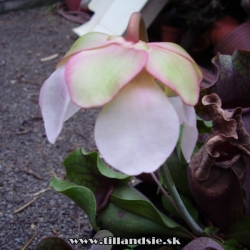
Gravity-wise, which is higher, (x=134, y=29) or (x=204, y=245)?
(x=134, y=29)

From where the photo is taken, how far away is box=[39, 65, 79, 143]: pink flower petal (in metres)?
0.36

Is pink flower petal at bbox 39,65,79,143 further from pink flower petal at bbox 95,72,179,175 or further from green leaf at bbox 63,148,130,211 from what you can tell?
green leaf at bbox 63,148,130,211

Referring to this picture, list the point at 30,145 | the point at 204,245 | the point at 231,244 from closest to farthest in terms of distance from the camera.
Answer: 1. the point at 204,245
2. the point at 231,244
3. the point at 30,145

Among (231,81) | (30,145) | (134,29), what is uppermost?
(134,29)

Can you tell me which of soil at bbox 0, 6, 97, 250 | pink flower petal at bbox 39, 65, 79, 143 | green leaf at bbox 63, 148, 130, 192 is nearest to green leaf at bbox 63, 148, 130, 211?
green leaf at bbox 63, 148, 130, 192

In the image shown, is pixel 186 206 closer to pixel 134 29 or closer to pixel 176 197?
pixel 176 197

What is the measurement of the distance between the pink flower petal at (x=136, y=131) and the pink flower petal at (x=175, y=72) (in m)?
0.02

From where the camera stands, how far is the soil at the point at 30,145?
3.56ft

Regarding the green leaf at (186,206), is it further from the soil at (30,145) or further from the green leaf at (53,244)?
the soil at (30,145)

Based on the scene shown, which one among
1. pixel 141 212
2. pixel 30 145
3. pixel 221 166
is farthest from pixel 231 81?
pixel 30 145

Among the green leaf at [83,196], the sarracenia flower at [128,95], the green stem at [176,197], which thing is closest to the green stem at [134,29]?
the sarracenia flower at [128,95]

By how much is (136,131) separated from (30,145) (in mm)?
1231

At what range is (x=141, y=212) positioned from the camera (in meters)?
0.62

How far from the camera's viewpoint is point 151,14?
2.24 metres
